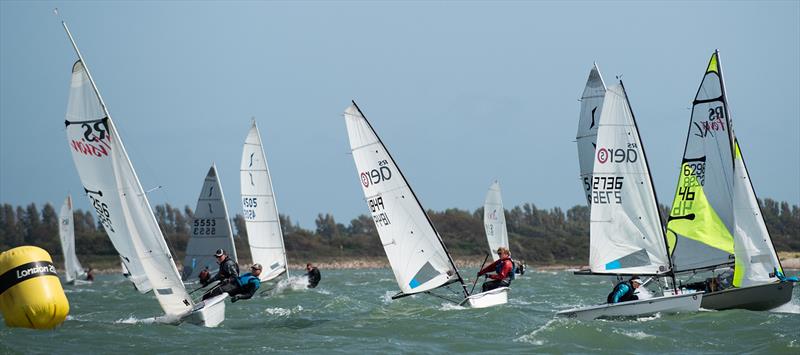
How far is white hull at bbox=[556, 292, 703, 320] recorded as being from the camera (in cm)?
1862

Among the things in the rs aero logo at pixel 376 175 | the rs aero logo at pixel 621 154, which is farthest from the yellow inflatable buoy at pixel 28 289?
the rs aero logo at pixel 621 154

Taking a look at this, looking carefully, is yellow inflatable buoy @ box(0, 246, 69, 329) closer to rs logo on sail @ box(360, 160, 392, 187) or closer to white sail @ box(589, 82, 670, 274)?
rs logo on sail @ box(360, 160, 392, 187)

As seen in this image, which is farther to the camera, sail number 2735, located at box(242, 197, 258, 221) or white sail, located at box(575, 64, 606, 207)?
sail number 2735, located at box(242, 197, 258, 221)

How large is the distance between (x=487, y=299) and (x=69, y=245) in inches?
1371

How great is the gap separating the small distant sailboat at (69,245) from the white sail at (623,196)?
34834 mm

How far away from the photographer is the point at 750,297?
19.2m

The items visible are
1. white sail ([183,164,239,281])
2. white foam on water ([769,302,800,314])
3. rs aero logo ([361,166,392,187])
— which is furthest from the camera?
white sail ([183,164,239,281])

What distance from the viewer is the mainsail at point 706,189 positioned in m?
20.9

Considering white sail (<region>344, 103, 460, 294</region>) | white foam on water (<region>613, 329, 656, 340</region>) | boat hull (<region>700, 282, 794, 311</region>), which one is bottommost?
white foam on water (<region>613, 329, 656, 340</region>)

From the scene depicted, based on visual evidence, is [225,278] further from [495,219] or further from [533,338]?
[495,219]

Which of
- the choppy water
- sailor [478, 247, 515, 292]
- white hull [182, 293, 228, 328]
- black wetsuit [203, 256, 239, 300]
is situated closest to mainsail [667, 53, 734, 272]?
the choppy water

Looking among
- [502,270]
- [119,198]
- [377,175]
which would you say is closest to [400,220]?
[377,175]

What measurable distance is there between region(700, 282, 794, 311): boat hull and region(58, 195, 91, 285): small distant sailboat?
36.7 metres

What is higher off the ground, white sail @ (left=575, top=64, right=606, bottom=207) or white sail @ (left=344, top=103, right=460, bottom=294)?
white sail @ (left=575, top=64, right=606, bottom=207)
